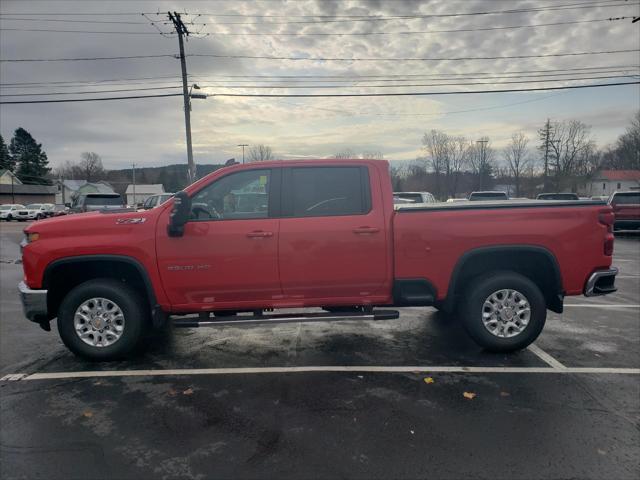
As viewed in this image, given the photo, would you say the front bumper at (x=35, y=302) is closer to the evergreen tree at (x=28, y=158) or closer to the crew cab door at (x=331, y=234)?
the crew cab door at (x=331, y=234)

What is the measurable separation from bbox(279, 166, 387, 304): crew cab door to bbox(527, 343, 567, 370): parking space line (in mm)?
1936

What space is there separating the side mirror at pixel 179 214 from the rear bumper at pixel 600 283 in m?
4.33

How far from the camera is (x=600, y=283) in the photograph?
4.80m

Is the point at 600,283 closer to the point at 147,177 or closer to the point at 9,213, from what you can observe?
the point at 9,213

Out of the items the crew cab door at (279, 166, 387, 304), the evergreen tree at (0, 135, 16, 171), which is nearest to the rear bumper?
the crew cab door at (279, 166, 387, 304)

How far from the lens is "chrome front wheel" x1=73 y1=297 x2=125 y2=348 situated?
4.60 metres

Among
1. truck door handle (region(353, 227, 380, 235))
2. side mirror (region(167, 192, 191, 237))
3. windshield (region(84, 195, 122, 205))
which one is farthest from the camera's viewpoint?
windshield (region(84, 195, 122, 205))

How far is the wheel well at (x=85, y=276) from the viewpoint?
4.59m

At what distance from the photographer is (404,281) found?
15.5 feet

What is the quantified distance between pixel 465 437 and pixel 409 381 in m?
0.99

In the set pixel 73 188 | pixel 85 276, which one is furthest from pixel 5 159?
pixel 85 276

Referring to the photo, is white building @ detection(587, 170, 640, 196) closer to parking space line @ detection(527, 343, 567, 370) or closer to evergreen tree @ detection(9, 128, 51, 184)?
parking space line @ detection(527, 343, 567, 370)

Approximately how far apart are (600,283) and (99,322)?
5420 millimetres

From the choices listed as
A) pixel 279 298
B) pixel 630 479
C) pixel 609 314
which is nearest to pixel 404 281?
pixel 279 298
